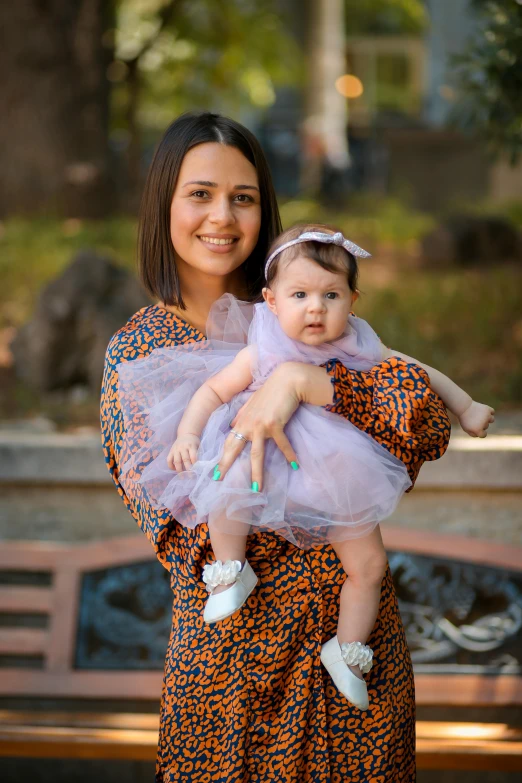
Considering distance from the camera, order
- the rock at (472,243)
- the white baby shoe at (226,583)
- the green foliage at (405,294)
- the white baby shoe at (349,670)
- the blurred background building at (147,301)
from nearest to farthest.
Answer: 1. the white baby shoe at (226,583)
2. the white baby shoe at (349,670)
3. the blurred background building at (147,301)
4. the green foliage at (405,294)
5. the rock at (472,243)

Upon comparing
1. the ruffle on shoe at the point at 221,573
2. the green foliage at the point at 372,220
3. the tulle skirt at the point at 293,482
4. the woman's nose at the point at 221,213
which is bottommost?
the ruffle on shoe at the point at 221,573

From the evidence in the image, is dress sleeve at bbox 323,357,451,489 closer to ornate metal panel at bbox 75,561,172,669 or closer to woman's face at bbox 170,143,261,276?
woman's face at bbox 170,143,261,276

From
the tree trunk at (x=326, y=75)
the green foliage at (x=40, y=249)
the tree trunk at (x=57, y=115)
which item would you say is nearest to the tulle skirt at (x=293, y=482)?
the green foliage at (x=40, y=249)

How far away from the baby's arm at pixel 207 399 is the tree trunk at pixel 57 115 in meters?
6.01

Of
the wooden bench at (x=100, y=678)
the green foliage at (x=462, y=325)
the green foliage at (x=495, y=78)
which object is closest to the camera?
the wooden bench at (x=100, y=678)

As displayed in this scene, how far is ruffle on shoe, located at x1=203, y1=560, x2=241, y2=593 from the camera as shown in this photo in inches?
69.2

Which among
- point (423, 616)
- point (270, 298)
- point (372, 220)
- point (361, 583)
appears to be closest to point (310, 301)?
point (270, 298)

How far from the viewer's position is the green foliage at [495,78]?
3.17 meters

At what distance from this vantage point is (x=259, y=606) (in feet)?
6.25

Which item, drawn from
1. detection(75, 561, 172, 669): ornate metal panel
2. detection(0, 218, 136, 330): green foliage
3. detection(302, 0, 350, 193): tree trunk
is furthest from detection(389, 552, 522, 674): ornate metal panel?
detection(302, 0, 350, 193): tree trunk

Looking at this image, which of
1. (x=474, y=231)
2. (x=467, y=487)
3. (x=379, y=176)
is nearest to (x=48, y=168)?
(x=474, y=231)

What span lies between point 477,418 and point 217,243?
703 mm

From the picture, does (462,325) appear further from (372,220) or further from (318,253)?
(318,253)

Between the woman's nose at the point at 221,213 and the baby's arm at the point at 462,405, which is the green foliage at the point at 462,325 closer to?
the baby's arm at the point at 462,405
